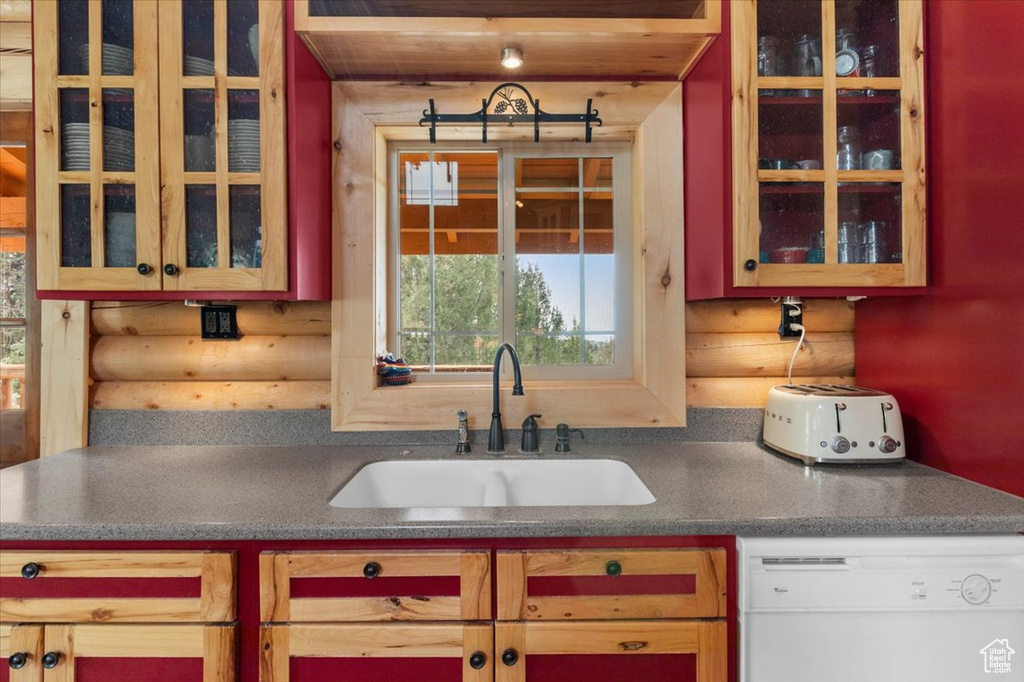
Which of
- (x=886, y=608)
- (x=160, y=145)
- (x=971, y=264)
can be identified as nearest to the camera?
(x=886, y=608)

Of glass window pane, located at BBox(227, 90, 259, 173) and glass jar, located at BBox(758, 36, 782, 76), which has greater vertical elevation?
glass jar, located at BBox(758, 36, 782, 76)

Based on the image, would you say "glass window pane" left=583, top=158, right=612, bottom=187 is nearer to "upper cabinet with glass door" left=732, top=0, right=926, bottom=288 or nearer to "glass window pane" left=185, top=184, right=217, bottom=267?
"upper cabinet with glass door" left=732, top=0, right=926, bottom=288

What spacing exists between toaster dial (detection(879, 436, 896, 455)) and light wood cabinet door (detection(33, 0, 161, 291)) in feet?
6.58

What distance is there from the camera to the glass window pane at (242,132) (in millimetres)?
1492

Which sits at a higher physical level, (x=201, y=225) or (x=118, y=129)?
(x=118, y=129)

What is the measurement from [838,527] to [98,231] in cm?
194

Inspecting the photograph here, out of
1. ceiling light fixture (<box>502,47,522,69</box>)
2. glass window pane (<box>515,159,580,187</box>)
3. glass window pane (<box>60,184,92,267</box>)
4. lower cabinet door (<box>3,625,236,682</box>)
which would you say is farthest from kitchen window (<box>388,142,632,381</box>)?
lower cabinet door (<box>3,625,236,682</box>)

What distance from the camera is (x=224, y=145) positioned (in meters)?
1.48

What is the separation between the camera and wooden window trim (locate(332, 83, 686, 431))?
176cm

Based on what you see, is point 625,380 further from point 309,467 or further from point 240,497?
point 240,497

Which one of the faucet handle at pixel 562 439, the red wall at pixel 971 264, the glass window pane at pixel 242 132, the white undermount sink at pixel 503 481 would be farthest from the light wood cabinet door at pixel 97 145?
the red wall at pixel 971 264

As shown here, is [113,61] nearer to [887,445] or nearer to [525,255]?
[525,255]

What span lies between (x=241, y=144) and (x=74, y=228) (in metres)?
0.50

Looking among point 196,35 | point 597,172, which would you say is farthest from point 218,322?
point 597,172
